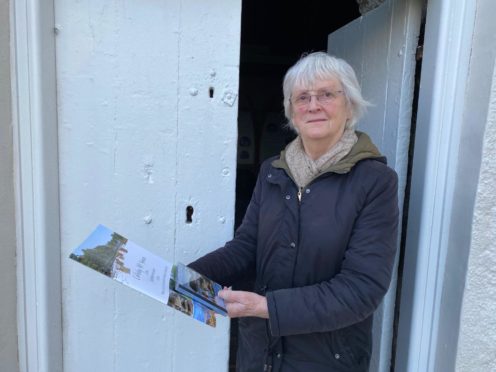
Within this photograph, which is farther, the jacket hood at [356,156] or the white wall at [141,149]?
the white wall at [141,149]

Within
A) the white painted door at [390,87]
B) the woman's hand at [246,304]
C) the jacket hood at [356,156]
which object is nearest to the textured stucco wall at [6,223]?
the woman's hand at [246,304]

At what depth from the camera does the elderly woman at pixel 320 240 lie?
1113 mm

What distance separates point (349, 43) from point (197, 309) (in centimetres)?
146

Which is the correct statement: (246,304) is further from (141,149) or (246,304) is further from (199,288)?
(141,149)

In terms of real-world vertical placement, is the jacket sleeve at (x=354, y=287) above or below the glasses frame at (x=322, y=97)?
below

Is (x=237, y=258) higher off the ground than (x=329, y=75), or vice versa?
(x=329, y=75)

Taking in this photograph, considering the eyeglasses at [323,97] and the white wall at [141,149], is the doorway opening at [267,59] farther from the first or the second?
the eyeglasses at [323,97]

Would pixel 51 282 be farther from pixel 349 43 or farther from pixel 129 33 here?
pixel 349 43

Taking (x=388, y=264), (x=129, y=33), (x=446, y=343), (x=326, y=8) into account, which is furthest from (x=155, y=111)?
(x=326, y=8)

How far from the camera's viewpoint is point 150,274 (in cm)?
113

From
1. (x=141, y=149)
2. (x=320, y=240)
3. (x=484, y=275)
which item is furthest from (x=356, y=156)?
(x=141, y=149)

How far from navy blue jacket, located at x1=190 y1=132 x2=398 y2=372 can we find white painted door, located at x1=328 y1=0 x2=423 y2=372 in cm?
38

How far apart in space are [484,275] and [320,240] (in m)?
0.45

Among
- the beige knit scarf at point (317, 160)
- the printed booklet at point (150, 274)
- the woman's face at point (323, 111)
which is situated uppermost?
the woman's face at point (323, 111)
